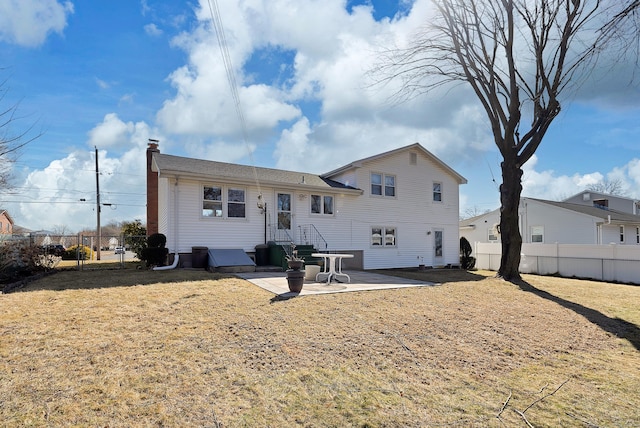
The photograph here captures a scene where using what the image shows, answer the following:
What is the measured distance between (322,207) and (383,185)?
3992 mm

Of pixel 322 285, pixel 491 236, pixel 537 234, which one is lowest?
pixel 322 285

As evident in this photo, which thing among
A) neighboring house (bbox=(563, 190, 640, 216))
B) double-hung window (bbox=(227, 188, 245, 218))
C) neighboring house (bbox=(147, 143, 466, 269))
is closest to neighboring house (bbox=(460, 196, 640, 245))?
neighboring house (bbox=(147, 143, 466, 269))

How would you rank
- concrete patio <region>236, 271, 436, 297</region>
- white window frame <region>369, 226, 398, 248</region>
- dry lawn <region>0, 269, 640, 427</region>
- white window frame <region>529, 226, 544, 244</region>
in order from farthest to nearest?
white window frame <region>529, 226, 544, 244</region> < white window frame <region>369, 226, 398, 248</region> < concrete patio <region>236, 271, 436, 297</region> < dry lawn <region>0, 269, 640, 427</region>

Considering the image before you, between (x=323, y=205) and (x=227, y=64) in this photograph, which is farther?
(x=323, y=205)

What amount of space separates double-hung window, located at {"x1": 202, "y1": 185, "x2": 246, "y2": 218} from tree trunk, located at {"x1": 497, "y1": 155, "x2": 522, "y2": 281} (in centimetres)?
1077

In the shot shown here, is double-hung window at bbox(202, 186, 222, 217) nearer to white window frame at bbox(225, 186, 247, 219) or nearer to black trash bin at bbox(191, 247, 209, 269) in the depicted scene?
white window frame at bbox(225, 186, 247, 219)

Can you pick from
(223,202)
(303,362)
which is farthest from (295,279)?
(223,202)

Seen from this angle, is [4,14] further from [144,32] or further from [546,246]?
[546,246]

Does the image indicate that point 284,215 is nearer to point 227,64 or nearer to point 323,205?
point 323,205

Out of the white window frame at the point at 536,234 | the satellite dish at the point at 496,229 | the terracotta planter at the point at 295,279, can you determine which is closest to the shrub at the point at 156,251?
the terracotta planter at the point at 295,279

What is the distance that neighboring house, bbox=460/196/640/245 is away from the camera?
904 inches

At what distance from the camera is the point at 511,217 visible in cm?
1406

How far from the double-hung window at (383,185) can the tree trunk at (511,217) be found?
228 inches

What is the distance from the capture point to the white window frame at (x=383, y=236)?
708 inches
